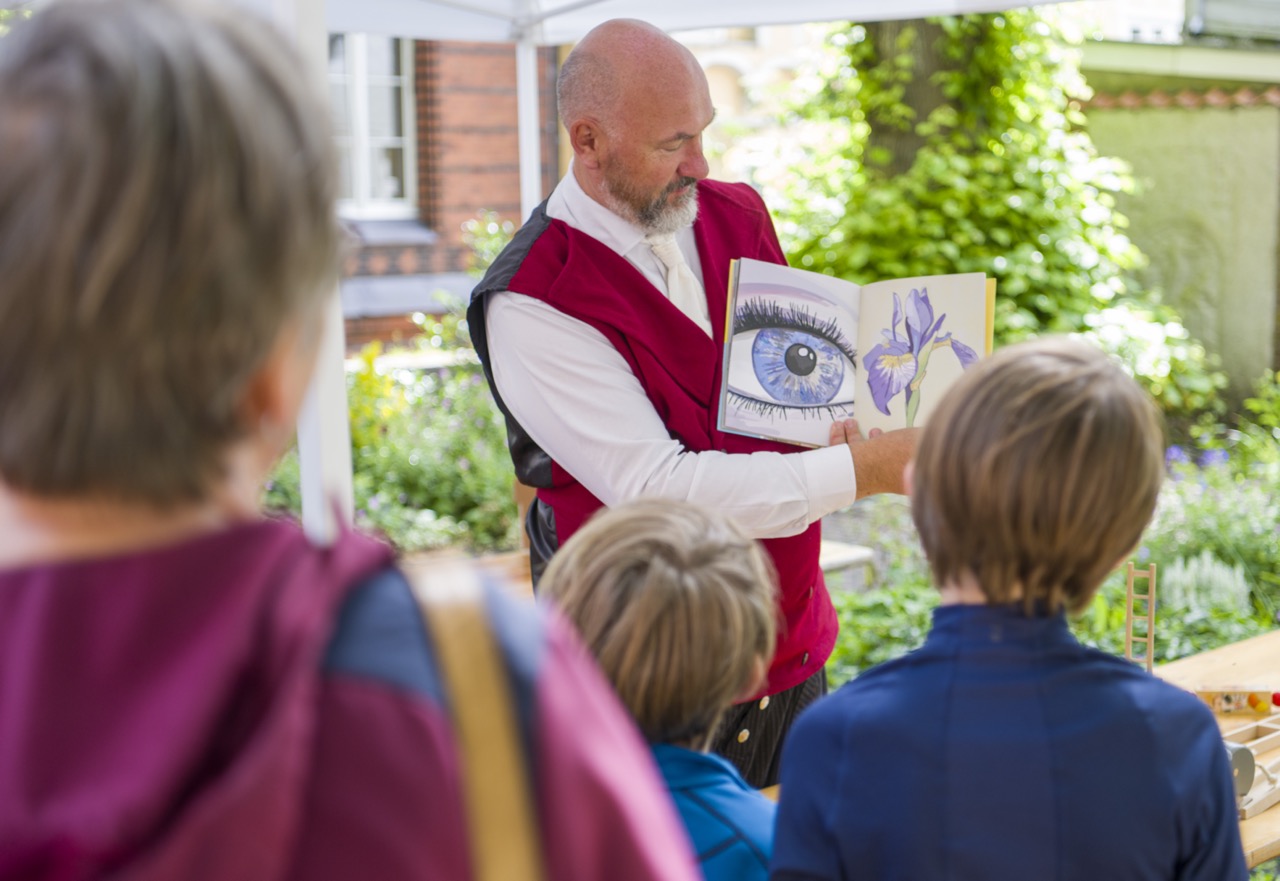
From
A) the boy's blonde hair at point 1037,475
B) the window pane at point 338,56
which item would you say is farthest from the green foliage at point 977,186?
the boy's blonde hair at point 1037,475

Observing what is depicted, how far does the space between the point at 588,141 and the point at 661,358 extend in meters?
0.42

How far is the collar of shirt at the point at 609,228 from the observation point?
223 cm

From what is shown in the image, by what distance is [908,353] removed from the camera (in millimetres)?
2166

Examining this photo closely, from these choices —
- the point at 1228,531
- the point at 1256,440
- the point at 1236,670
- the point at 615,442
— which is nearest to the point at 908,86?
the point at 1256,440

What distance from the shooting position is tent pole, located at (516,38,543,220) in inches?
147

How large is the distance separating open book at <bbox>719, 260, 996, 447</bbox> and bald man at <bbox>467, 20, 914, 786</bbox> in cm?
6

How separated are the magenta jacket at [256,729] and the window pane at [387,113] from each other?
9030 millimetres

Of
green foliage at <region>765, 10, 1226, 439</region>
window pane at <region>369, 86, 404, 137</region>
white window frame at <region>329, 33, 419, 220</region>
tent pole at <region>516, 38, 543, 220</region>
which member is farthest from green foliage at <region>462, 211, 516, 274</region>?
tent pole at <region>516, 38, 543, 220</region>

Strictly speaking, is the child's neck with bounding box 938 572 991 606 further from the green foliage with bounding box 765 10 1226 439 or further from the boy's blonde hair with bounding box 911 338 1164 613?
the green foliage with bounding box 765 10 1226 439

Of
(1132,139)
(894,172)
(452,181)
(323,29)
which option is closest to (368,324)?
(452,181)

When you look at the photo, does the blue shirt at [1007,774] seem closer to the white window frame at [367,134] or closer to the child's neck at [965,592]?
the child's neck at [965,592]

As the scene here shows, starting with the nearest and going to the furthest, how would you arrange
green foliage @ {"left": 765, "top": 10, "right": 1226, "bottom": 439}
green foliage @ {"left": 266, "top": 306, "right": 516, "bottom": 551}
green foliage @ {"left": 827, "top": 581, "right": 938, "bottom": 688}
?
1. green foliage @ {"left": 827, "top": 581, "right": 938, "bottom": 688}
2. green foliage @ {"left": 266, "top": 306, "right": 516, "bottom": 551}
3. green foliage @ {"left": 765, "top": 10, "right": 1226, "bottom": 439}

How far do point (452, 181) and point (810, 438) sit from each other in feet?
23.9

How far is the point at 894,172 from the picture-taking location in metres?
6.97
